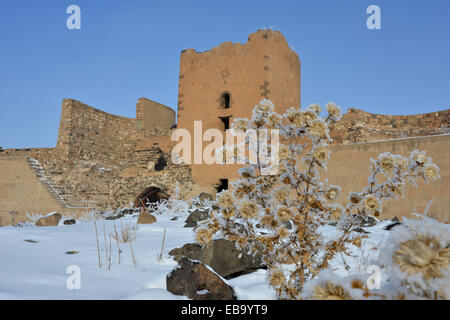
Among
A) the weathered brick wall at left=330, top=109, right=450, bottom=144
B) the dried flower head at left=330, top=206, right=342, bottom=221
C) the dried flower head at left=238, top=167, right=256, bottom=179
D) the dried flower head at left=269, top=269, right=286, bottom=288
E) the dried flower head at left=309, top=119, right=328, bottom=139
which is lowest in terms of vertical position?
the dried flower head at left=269, top=269, right=286, bottom=288

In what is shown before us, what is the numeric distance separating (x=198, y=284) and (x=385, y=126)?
1355 centimetres

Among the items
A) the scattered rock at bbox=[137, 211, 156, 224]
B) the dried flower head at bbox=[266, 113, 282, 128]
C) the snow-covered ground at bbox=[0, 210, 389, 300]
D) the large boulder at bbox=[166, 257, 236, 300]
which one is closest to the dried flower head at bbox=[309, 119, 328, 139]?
the dried flower head at bbox=[266, 113, 282, 128]

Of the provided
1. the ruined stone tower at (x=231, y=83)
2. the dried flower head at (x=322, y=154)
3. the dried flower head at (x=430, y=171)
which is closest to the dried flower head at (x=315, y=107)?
the dried flower head at (x=322, y=154)

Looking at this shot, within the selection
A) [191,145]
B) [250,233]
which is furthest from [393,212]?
[191,145]

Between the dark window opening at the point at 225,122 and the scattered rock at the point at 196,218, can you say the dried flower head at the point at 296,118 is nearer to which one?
the scattered rock at the point at 196,218

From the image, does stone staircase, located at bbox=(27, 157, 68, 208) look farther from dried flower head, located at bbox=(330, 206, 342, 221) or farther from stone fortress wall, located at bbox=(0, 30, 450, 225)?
dried flower head, located at bbox=(330, 206, 342, 221)

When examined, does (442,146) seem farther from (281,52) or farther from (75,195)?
(75,195)

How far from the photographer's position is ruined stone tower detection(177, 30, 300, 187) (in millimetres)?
12664

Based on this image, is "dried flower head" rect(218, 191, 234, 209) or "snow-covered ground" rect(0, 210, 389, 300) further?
"snow-covered ground" rect(0, 210, 389, 300)

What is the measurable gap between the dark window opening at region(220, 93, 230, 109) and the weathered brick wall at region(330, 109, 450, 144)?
13.0ft

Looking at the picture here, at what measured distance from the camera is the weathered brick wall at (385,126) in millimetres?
12844

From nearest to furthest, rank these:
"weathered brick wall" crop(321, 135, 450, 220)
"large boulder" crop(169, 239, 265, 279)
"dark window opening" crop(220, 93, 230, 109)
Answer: "large boulder" crop(169, 239, 265, 279), "weathered brick wall" crop(321, 135, 450, 220), "dark window opening" crop(220, 93, 230, 109)
